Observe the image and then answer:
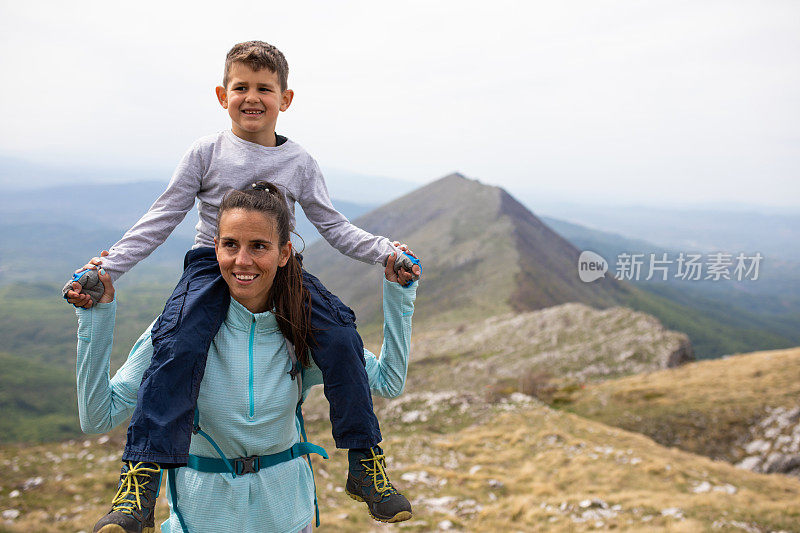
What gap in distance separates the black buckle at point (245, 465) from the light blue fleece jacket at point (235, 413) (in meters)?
0.03

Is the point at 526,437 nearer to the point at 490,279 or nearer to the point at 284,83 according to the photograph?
the point at 284,83

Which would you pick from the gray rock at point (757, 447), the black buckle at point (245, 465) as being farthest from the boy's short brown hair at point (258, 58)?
the gray rock at point (757, 447)

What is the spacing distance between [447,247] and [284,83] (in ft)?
463

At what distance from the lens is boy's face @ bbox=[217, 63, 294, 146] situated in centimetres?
330

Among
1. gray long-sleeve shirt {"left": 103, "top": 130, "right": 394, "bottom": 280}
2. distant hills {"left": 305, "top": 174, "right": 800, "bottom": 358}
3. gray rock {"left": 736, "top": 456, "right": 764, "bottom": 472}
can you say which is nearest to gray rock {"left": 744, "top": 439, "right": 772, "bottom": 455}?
gray rock {"left": 736, "top": 456, "right": 764, "bottom": 472}

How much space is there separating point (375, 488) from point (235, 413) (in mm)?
1019

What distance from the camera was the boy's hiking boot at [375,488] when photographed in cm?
300

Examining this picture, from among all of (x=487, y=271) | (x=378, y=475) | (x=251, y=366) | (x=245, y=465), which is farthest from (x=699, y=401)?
(x=487, y=271)

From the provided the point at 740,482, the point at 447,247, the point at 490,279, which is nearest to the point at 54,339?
the point at 447,247

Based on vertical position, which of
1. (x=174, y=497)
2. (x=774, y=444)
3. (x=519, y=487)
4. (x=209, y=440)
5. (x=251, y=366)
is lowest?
(x=774, y=444)

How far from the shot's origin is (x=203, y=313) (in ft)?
9.25

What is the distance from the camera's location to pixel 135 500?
100 inches

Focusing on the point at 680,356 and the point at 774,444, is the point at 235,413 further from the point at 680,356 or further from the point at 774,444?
the point at 680,356

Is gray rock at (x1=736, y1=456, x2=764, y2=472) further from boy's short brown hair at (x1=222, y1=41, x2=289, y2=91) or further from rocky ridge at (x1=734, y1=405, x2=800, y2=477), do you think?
boy's short brown hair at (x1=222, y1=41, x2=289, y2=91)
